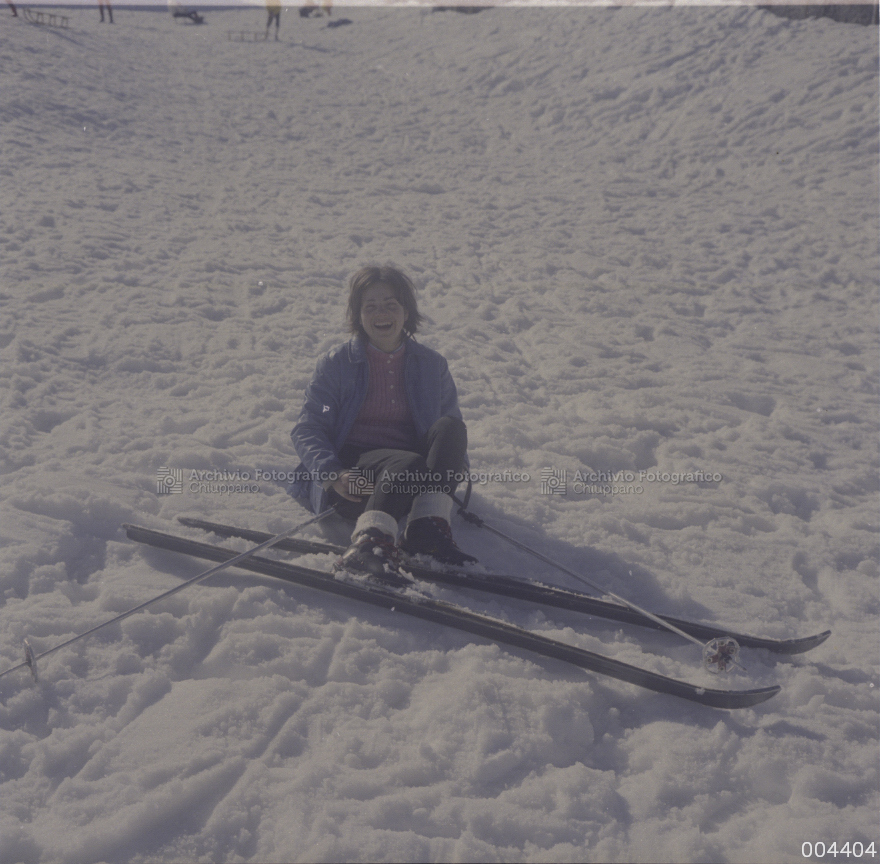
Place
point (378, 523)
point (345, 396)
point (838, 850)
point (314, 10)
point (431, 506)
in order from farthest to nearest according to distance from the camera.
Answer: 1. point (314, 10)
2. point (345, 396)
3. point (431, 506)
4. point (378, 523)
5. point (838, 850)

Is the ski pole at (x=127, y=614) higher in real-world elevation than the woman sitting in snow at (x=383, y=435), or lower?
lower

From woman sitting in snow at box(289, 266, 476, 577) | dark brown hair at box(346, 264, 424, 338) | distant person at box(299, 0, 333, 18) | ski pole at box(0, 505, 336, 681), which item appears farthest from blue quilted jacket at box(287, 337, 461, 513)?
distant person at box(299, 0, 333, 18)

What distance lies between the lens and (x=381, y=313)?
296 centimetres

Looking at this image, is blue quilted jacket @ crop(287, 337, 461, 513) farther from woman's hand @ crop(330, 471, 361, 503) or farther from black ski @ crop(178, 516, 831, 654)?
black ski @ crop(178, 516, 831, 654)

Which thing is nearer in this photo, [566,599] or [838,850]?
[838,850]

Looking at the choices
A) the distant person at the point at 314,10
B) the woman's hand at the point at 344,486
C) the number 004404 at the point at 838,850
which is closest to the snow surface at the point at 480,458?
the number 004404 at the point at 838,850

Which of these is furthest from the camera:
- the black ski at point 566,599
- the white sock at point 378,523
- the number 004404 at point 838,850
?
the white sock at point 378,523

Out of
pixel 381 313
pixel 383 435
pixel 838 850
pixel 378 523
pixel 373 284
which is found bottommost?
pixel 838 850

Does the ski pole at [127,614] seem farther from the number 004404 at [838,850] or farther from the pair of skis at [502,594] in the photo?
the number 004404 at [838,850]

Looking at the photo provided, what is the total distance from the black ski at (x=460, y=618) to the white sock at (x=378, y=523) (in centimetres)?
21

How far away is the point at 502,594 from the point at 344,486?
2.60 feet

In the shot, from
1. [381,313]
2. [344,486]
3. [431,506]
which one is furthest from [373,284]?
[431,506]

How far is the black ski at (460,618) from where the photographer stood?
214 cm

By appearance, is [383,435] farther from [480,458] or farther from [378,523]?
[480,458]
